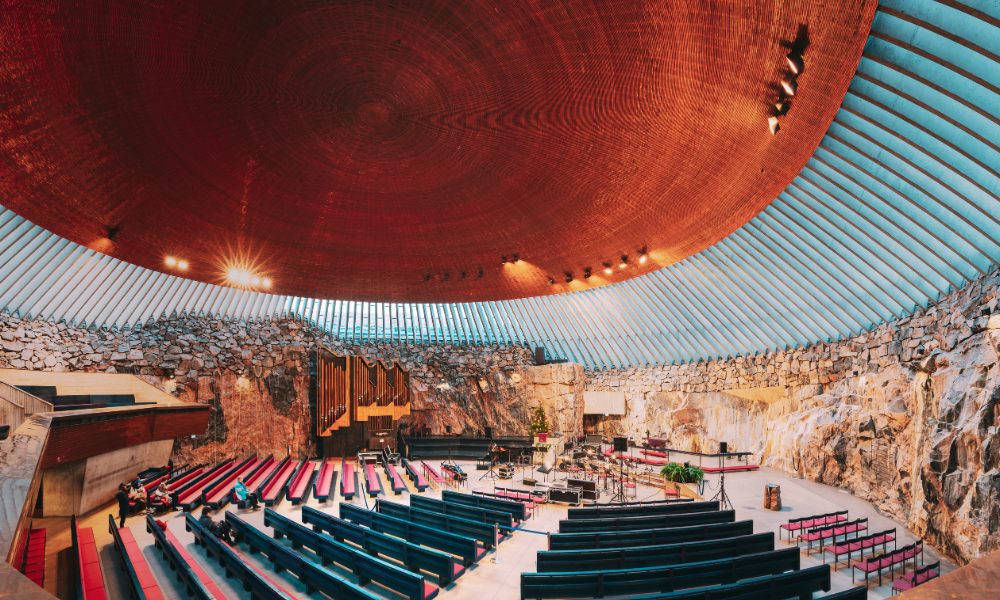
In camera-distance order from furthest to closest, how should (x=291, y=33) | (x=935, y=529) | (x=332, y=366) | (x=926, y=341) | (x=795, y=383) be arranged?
(x=332, y=366), (x=795, y=383), (x=926, y=341), (x=935, y=529), (x=291, y=33)

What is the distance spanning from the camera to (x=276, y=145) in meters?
6.63

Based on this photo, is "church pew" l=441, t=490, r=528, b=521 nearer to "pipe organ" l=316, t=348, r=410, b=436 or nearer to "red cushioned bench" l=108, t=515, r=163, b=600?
"red cushioned bench" l=108, t=515, r=163, b=600

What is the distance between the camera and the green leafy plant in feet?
45.6

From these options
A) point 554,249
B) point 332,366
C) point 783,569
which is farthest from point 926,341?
point 332,366

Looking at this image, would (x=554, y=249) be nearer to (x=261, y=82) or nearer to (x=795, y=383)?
(x=261, y=82)

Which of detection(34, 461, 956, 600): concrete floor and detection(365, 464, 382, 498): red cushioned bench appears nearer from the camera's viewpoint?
detection(34, 461, 956, 600): concrete floor

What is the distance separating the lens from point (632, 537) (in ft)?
24.2

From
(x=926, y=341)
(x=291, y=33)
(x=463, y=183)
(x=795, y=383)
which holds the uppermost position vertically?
(x=291, y=33)

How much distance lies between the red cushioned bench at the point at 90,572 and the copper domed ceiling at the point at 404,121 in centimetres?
522

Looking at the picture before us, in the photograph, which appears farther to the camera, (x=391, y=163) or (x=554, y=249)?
(x=554, y=249)

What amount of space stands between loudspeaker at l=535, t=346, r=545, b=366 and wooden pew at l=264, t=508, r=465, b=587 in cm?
1870

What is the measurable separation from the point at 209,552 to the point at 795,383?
18.2 m

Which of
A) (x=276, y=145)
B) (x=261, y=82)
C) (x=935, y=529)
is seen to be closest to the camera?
(x=261, y=82)

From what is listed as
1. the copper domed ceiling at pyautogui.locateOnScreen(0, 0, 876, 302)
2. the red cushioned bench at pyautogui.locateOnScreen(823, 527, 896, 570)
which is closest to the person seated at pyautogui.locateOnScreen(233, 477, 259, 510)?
the copper domed ceiling at pyautogui.locateOnScreen(0, 0, 876, 302)
